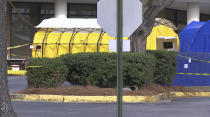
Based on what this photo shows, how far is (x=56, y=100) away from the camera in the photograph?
16.1 meters

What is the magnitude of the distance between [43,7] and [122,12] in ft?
130

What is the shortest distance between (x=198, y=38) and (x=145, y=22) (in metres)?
11.9

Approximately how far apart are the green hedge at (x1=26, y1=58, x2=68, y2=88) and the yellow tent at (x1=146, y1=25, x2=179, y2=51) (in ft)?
49.6

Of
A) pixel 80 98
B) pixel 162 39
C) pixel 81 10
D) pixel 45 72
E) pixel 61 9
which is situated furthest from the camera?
pixel 81 10

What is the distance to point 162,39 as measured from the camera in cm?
3362

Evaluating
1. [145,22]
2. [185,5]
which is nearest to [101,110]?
[145,22]

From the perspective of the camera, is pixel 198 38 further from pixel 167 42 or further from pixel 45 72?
pixel 45 72

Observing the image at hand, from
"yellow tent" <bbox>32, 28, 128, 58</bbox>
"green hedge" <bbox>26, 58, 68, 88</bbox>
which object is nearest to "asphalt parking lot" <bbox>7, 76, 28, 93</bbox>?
"green hedge" <bbox>26, 58, 68, 88</bbox>

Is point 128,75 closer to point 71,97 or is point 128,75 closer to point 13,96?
point 71,97

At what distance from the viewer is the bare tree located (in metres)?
19.5

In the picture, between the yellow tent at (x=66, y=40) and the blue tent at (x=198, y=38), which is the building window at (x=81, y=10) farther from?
the blue tent at (x=198, y=38)

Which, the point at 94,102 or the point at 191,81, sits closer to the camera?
the point at 94,102

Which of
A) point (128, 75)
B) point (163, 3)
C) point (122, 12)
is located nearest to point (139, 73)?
point (128, 75)

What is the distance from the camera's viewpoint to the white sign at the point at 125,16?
8008 mm
